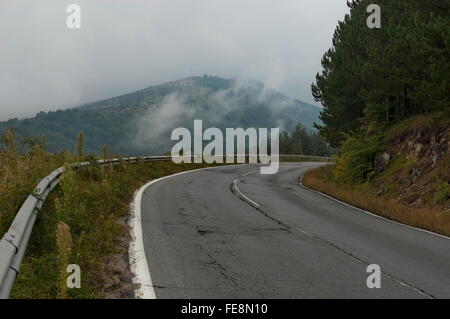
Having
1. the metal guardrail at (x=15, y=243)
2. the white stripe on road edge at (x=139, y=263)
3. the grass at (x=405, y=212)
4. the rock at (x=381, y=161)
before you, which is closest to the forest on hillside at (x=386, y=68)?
the rock at (x=381, y=161)

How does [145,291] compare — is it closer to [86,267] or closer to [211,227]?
[86,267]

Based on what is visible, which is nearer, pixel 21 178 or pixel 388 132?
pixel 21 178

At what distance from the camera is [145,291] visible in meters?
5.17

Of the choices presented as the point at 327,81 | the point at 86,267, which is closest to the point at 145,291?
the point at 86,267

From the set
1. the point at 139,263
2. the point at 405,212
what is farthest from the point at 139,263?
the point at 405,212

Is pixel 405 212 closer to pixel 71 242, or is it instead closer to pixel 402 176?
pixel 402 176

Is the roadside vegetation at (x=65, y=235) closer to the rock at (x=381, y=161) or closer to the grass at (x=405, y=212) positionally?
the grass at (x=405, y=212)

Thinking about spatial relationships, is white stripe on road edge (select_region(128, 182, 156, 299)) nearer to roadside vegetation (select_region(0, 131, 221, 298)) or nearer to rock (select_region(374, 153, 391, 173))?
roadside vegetation (select_region(0, 131, 221, 298))

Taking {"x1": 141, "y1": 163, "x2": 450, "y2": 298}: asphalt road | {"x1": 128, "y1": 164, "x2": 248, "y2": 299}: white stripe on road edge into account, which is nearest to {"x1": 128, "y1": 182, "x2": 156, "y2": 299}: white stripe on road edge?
{"x1": 128, "y1": 164, "x2": 248, "y2": 299}: white stripe on road edge

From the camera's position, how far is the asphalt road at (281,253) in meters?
5.55

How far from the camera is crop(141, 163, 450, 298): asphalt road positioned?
18.2 feet

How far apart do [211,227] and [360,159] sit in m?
14.2
